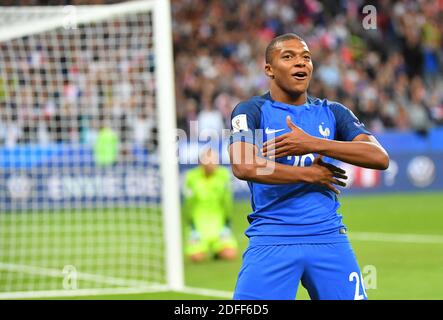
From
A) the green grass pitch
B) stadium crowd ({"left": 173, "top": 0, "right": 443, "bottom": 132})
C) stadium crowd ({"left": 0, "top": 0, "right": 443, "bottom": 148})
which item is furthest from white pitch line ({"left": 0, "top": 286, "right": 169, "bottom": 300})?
stadium crowd ({"left": 173, "top": 0, "right": 443, "bottom": 132})

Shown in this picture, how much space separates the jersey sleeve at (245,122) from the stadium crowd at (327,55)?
1477 cm

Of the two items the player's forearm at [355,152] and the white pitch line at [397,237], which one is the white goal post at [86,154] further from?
the player's forearm at [355,152]

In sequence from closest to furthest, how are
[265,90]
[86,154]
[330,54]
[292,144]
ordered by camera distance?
[292,144] → [86,154] → [265,90] → [330,54]

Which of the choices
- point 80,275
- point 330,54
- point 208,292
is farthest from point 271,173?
point 330,54

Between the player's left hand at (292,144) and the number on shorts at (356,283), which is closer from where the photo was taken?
the player's left hand at (292,144)

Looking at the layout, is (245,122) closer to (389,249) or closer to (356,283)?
(356,283)

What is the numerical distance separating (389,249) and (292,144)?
791 centimetres

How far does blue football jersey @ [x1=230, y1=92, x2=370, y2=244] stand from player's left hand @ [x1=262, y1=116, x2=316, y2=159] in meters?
0.17

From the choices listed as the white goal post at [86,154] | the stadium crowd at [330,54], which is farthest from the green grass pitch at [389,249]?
the stadium crowd at [330,54]

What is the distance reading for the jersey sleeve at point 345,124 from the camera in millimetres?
5199

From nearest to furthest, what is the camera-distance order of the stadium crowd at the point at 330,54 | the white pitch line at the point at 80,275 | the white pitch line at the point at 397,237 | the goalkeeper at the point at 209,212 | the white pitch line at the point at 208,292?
the white pitch line at the point at 208,292
the white pitch line at the point at 80,275
the goalkeeper at the point at 209,212
the white pitch line at the point at 397,237
the stadium crowd at the point at 330,54

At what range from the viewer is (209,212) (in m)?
12.1

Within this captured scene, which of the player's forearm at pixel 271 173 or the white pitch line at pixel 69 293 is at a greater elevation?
the player's forearm at pixel 271 173
